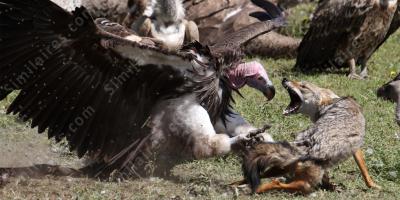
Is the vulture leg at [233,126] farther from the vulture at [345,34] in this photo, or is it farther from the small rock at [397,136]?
the vulture at [345,34]

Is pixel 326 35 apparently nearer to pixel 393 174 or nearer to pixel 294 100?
pixel 294 100

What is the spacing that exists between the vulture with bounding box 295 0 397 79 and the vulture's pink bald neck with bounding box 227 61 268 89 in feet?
12.7

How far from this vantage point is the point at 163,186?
6426 mm

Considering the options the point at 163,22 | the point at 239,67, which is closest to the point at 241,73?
the point at 239,67

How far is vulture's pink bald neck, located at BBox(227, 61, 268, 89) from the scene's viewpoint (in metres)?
6.84

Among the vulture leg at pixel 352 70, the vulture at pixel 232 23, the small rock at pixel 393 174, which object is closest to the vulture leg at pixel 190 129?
the small rock at pixel 393 174

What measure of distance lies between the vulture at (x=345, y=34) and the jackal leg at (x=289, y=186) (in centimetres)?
473

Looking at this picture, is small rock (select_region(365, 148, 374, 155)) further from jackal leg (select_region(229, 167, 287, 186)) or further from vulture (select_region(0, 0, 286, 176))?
jackal leg (select_region(229, 167, 287, 186))

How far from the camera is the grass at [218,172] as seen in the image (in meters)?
6.16

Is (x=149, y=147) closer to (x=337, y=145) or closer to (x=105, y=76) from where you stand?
(x=105, y=76)

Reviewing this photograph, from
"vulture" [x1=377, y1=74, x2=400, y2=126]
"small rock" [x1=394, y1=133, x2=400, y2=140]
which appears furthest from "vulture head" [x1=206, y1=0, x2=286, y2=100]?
"vulture" [x1=377, y1=74, x2=400, y2=126]

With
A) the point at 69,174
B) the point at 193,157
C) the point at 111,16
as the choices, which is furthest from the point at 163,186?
the point at 111,16

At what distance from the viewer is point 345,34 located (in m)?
10.8

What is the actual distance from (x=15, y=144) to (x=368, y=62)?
211 inches
